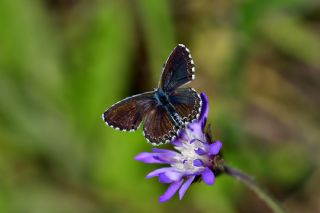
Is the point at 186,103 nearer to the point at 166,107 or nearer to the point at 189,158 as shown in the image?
the point at 166,107

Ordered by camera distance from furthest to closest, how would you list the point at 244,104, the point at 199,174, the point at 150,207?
the point at 244,104, the point at 150,207, the point at 199,174

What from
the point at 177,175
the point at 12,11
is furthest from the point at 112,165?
the point at 177,175

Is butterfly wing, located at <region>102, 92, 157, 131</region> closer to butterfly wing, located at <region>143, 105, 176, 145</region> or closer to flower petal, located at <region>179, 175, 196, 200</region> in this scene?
butterfly wing, located at <region>143, 105, 176, 145</region>

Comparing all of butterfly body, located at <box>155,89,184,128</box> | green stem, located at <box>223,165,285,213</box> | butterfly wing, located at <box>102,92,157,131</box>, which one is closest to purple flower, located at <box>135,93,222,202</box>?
green stem, located at <box>223,165,285,213</box>

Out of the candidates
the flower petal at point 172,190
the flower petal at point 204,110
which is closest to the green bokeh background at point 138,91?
the flower petal at point 204,110

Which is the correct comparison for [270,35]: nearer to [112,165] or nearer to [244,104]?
[244,104]

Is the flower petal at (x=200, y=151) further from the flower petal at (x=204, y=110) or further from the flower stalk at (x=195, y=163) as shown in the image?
the flower petal at (x=204, y=110)

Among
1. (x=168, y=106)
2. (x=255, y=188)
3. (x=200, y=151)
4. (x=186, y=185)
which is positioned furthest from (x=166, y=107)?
(x=255, y=188)
